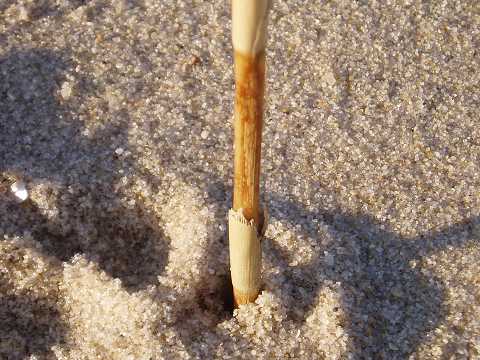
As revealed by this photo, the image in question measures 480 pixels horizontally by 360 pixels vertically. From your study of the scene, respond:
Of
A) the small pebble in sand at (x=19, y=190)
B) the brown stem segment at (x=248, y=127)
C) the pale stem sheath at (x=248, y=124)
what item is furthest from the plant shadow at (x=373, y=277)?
the small pebble in sand at (x=19, y=190)

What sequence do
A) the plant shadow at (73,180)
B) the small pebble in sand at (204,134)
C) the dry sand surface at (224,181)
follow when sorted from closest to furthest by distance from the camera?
1. the dry sand surface at (224,181)
2. the plant shadow at (73,180)
3. the small pebble in sand at (204,134)

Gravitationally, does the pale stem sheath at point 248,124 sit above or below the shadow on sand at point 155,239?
above

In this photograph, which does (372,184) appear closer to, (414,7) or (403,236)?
(403,236)

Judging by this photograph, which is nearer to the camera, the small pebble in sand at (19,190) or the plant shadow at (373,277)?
the plant shadow at (373,277)

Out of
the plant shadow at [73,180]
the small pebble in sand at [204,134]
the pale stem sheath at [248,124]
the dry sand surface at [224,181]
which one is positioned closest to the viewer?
the pale stem sheath at [248,124]

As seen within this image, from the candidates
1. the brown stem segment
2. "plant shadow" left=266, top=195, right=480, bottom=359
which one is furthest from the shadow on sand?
the brown stem segment

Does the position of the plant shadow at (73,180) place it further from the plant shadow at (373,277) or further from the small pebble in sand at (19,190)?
the plant shadow at (373,277)

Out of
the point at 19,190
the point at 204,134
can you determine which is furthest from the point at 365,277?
the point at 19,190
